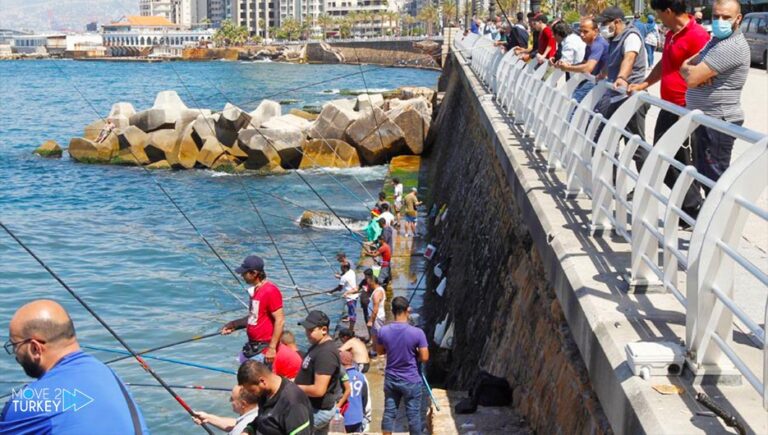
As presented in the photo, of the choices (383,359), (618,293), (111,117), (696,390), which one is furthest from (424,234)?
(111,117)

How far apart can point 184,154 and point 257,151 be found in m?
2.82

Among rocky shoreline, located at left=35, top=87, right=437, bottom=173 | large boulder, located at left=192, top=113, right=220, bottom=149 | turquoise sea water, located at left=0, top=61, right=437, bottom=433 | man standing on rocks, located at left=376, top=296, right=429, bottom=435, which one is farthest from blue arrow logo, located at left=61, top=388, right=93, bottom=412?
large boulder, located at left=192, top=113, right=220, bottom=149

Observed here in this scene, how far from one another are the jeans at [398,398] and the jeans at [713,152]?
2.62 meters

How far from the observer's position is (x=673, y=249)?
4832mm

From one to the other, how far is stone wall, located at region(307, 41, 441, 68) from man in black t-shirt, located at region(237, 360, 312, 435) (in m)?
95.3

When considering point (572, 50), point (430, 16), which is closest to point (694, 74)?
point (572, 50)

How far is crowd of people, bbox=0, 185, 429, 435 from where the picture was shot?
10.2 feet

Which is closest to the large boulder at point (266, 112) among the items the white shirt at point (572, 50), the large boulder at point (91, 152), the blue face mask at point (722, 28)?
the large boulder at point (91, 152)

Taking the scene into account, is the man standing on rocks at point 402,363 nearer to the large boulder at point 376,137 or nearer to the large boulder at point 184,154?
the large boulder at point 376,137

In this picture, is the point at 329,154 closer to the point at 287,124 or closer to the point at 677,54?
the point at 287,124

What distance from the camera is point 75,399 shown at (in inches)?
122

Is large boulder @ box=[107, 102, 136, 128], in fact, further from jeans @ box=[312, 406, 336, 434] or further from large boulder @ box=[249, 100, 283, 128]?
jeans @ box=[312, 406, 336, 434]

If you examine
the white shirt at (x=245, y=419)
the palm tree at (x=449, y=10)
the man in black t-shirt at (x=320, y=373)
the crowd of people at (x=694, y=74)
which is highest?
the crowd of people at (x=694, y=74)

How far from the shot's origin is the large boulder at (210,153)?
34.1 metres
